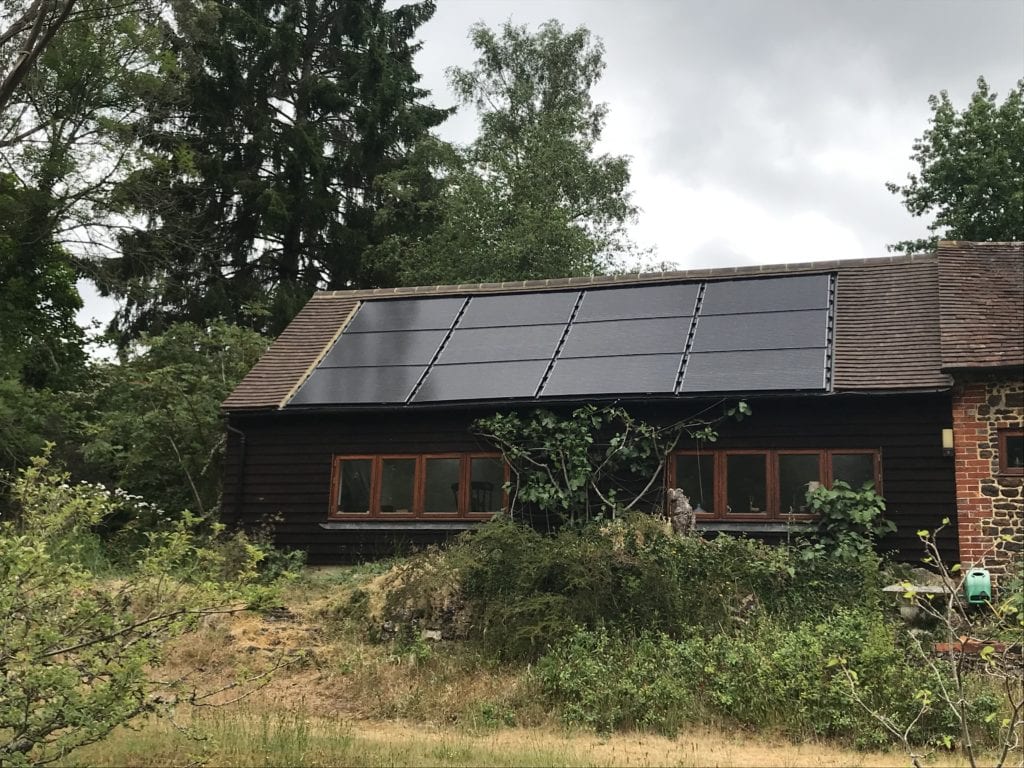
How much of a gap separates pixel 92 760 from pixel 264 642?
4012mm

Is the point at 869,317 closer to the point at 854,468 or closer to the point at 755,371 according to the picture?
the point at 755,371

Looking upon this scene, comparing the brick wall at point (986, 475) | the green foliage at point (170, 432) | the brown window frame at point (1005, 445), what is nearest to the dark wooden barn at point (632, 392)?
A: the brick wall at point (986, 475)

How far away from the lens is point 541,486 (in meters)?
14.5

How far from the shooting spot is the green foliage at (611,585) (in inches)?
440

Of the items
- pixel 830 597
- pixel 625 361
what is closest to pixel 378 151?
pixel 625 361

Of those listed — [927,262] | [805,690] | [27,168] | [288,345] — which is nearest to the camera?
[805,690]

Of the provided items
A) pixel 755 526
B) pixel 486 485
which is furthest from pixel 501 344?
pixel 755 526

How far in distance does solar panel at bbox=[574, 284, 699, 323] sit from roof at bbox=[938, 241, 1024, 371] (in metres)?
4.05

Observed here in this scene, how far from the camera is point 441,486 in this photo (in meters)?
15.5

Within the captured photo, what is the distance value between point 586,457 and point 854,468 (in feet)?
12.3

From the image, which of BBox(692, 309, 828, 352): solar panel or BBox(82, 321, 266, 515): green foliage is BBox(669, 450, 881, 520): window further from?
BBox(82, 321, 266, 515): green foliage

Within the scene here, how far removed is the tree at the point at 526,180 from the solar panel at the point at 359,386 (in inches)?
458

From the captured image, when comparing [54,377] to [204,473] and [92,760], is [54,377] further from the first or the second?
[92,760]

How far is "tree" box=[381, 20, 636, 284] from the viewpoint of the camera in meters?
28.2
